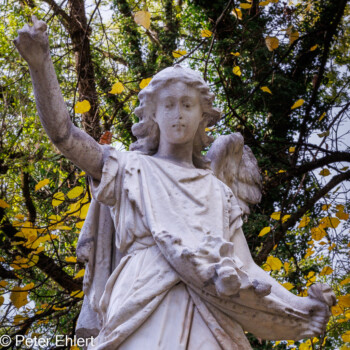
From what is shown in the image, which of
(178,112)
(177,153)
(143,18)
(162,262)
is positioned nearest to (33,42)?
(178,112)

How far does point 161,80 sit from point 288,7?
286 inches

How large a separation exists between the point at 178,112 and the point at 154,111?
25cm

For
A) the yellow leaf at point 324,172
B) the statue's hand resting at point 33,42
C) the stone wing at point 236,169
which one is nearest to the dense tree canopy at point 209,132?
the yellow leaf at point 324,172

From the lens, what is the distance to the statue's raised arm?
4078 millimetres

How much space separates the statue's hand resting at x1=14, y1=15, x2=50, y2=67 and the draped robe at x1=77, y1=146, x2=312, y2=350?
0.88m

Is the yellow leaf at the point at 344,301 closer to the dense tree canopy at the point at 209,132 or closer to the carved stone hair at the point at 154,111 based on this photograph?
the dense tree canopy at the point at 209,132

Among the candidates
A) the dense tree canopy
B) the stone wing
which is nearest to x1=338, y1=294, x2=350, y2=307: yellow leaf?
the dense tree canopy

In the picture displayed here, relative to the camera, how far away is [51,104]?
4.26 metres

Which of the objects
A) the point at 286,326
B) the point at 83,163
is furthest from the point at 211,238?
the point at 83,163

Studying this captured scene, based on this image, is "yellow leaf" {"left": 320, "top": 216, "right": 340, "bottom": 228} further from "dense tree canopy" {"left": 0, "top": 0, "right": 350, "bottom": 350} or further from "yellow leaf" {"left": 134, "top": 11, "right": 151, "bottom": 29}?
"yellow leaf" {"left": 134, "top": 11, "right": 151, "bottom": 29}

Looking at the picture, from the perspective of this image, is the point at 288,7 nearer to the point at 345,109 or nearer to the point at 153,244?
the point at 345,109

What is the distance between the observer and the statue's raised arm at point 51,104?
408cm

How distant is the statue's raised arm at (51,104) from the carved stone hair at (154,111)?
492 mm

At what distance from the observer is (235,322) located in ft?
14.0
